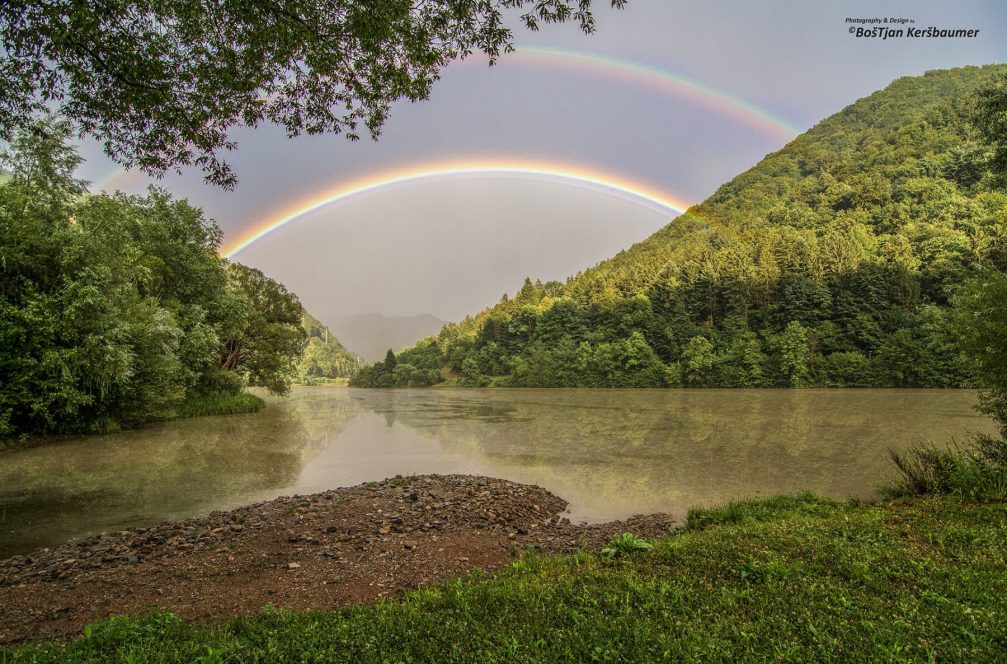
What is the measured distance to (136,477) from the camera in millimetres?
13531

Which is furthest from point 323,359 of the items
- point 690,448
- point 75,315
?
point 690,448

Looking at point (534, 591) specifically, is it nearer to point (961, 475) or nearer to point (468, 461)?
point (961, 475)

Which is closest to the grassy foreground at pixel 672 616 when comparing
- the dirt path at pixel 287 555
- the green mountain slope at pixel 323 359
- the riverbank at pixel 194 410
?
the dirt path at pixel 287 555

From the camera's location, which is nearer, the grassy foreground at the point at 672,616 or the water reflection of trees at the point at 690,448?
the grassy foreground at the point at 672,616

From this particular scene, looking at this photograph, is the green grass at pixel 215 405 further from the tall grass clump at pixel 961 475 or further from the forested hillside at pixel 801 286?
the forested hillside at pixel 801 286

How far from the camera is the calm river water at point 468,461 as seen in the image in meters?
10.5

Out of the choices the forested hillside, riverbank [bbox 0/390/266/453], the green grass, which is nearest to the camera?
riverbank [bbox 0/390/266/453]

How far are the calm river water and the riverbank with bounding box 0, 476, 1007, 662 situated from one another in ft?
9.90

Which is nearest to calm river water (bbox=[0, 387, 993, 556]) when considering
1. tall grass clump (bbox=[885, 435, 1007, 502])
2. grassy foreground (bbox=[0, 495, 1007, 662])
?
tall grass clump (bbox=[885, 435, 1007, 502])

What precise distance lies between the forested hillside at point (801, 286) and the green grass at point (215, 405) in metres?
50.3

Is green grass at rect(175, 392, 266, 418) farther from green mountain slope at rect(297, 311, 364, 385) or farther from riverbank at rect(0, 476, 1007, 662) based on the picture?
green mountain slope at rect(297, 311, 364, 385)

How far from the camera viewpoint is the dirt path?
16.9ft

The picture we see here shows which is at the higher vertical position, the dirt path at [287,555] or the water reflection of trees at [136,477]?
the dirt path at [287,555]

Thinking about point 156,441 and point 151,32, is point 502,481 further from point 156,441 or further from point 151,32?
point 156,441
